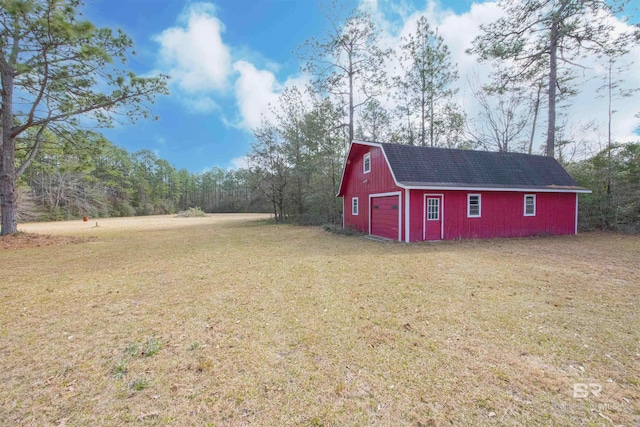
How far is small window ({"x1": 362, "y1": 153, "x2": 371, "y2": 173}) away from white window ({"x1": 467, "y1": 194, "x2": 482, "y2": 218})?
179 inches

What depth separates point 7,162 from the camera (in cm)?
1136

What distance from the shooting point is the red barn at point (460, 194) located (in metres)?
10.9

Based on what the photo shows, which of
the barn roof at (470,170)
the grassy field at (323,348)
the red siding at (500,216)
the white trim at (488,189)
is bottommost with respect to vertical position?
the grassy field at (323,348)

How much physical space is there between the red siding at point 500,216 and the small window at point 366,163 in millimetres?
3320

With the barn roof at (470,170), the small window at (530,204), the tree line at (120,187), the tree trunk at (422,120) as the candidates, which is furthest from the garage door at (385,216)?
the tree line at (120,187)

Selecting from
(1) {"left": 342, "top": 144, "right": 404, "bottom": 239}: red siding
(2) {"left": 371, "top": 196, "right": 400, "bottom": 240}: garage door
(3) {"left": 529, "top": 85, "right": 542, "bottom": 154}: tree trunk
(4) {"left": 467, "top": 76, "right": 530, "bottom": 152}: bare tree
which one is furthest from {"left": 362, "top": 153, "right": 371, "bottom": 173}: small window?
(3) {"left": 529, "top": 85, "right": 542, "bottom": 154}: tree trunk

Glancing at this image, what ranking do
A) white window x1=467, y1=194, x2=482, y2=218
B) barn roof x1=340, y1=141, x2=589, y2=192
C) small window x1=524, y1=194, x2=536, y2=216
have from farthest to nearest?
small window x1=524, y1=194, x2=536, y2=216, white window x1=467, y1=194, x2=482, y2=218, barn roof x1=340, y1=141, x2=589, y2=192

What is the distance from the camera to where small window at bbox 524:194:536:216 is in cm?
1219

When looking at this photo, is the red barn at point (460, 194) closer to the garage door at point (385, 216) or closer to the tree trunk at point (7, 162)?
the garage door at point (385, 216)

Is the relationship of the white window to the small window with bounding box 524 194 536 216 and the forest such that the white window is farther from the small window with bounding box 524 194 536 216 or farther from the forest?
the forest

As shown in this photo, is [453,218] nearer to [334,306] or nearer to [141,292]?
[334,306]

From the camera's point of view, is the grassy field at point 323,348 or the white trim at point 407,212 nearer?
the grassy field at point 323,348

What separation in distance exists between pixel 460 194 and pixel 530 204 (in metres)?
3.81

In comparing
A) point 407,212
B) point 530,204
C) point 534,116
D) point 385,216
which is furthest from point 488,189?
point 534,116
